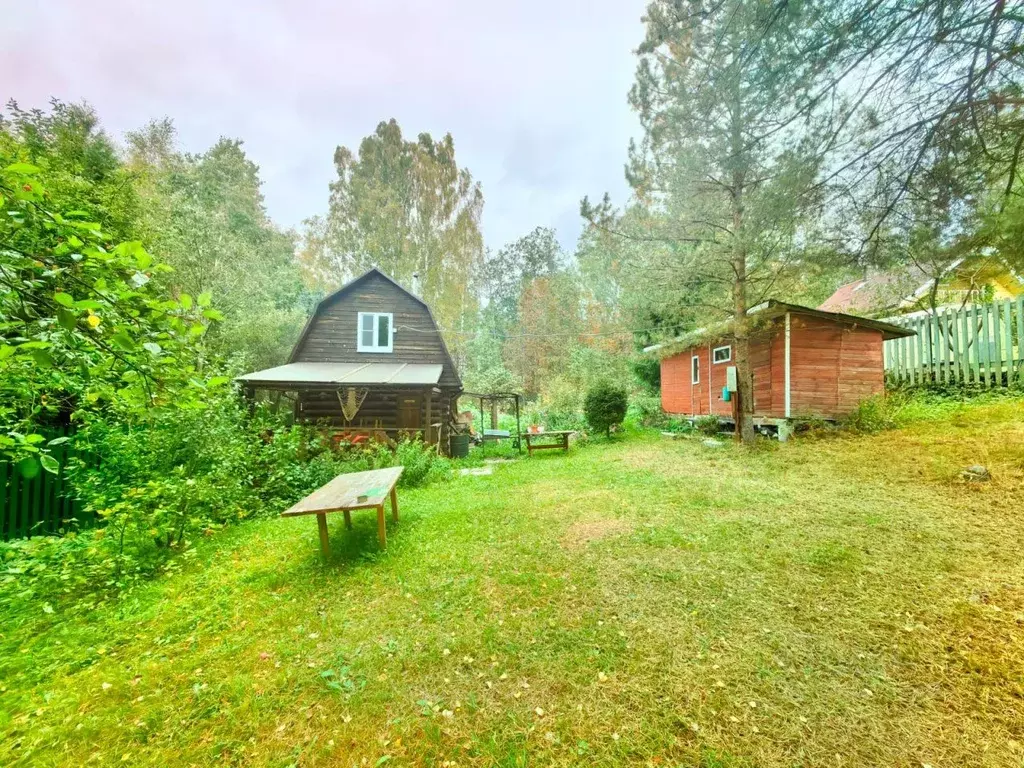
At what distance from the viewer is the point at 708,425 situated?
39.1 feet

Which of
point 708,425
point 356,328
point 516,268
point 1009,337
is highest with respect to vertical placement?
point 516,268

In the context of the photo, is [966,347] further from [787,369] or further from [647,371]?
[647,371]

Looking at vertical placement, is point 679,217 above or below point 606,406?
above

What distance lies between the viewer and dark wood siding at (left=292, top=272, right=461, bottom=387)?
12414 mm

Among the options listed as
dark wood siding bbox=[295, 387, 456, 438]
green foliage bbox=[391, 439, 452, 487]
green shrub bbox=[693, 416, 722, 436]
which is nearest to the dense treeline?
green foliage bbox=[391, 439, 452, 487]

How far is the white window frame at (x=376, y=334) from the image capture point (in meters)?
12.6

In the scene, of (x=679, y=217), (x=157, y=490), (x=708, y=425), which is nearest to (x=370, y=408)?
(x=157, y=490)

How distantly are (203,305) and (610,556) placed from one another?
396 cm

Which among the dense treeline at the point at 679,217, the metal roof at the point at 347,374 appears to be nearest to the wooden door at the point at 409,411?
the metal roof at the point at 347,374

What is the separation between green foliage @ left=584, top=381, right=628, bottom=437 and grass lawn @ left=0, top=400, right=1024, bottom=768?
26.2 ft

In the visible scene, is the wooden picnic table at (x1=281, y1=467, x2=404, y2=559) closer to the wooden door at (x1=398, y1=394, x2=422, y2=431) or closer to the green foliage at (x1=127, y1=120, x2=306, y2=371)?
the wooden door at (x1=398, y1=394, x2=422, y2=431)

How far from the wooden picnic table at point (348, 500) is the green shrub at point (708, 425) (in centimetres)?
1038

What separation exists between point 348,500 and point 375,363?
9.22 meters

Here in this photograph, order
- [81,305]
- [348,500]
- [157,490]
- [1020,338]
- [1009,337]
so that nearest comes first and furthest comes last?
[81,305], [348,500], [157,490], [1020,338], [1009,337]
